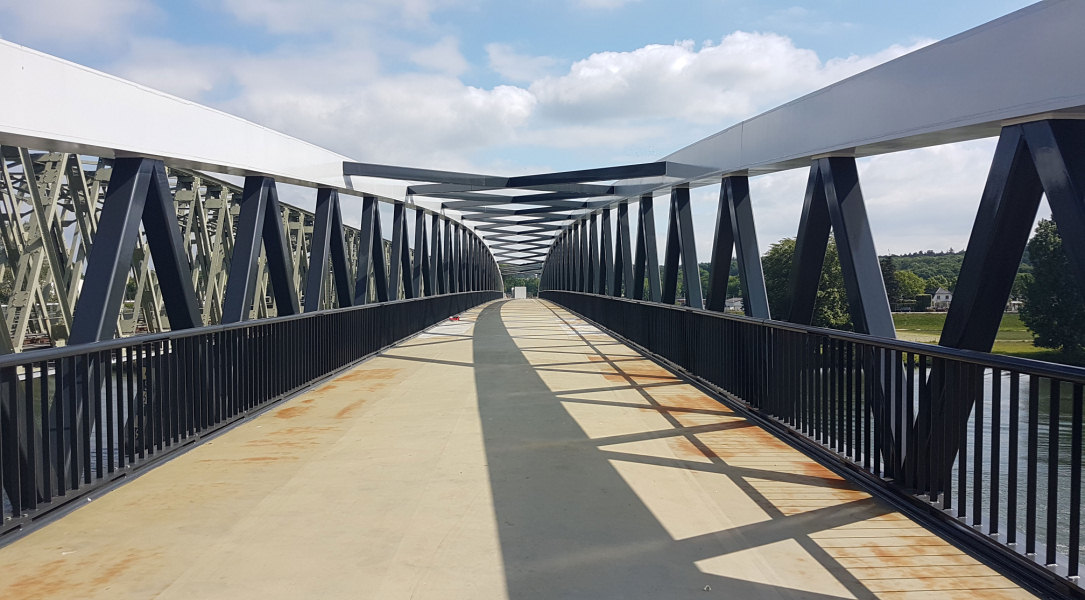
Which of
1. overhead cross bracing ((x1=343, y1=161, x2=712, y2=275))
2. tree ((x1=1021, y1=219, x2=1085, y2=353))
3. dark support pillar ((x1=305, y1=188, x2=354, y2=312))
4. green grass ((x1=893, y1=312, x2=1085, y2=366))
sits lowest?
green grass ((x1=893, y1=312, x2=1085, y2=366))

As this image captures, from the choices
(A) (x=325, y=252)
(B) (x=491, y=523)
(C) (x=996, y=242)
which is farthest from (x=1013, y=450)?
(A) (x=325, y=252)

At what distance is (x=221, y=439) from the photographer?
543cm

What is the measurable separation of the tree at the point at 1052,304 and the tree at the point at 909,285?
18.1 m

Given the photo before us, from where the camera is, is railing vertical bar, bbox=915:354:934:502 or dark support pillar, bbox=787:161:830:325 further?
dark support pillar, bbox=787:161:830:325

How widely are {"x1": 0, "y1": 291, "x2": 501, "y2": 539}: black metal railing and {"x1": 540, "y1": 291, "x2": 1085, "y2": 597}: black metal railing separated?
441 cm

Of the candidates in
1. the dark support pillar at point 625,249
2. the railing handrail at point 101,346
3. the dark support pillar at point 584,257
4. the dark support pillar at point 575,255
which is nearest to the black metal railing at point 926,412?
the railing handrail at point 101,346

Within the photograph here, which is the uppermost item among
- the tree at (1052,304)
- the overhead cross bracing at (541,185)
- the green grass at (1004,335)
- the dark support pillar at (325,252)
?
the overhead cross bracing at (541,185)

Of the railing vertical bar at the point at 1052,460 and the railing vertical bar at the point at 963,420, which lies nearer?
the railing vertical bar at the point at 1052,460

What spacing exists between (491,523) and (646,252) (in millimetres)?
11464

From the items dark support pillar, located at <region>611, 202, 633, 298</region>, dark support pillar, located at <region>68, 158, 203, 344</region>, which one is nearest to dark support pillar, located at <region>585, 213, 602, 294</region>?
dark support pillar, located at <region>611, 202, 633, 298</region>

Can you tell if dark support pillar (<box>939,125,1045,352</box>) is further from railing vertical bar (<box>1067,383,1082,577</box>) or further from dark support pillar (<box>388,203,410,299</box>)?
dark support pillar (<box>388,203,410,299</box>)

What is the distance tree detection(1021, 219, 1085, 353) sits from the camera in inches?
1560

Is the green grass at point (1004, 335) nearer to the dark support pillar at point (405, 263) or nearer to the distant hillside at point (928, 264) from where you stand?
the distant hillside at point (928, 264)

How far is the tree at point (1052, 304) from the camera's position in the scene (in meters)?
39.6
